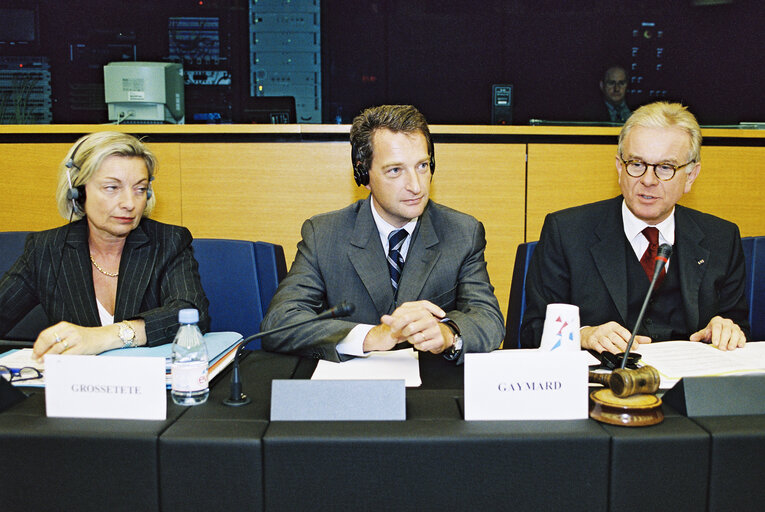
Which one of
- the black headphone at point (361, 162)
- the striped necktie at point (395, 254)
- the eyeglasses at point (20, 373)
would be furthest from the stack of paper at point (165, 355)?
the black headphone at point (361, 162)

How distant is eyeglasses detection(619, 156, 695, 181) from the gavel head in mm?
803

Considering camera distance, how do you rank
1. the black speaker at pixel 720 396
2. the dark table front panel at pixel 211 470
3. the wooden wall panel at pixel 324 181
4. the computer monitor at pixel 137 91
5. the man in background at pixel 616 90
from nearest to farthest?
the dark table front panel at pixel 211 470 < the black speaker at pixel 720 396 < the wooden wall panel at pixel 324 181 < the computer monitor at pixel 137 91 < the man in background at pixel 616 90

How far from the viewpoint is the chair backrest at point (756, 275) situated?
1.86m

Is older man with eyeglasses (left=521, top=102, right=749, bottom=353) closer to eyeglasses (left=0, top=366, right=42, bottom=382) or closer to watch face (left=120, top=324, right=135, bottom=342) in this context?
watch face (left=120, top=324, right=135, bottom=342)

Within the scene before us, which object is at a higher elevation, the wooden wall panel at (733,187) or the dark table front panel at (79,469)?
the wooden wall panel at (733,187)

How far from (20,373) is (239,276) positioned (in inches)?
29.5

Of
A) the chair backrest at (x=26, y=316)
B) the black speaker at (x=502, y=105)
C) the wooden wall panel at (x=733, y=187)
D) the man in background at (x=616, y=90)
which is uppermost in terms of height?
the man in background at (x=616, y=90)

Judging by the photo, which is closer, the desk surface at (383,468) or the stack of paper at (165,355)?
the desk surface at (383,468)

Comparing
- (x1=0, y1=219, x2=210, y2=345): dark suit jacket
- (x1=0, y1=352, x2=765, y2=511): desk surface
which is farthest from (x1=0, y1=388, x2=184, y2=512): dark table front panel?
(x1=0, y1=219, x2=210, y2=345): dark suit jacket

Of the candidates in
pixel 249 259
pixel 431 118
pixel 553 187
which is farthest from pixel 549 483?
pixel 431 118

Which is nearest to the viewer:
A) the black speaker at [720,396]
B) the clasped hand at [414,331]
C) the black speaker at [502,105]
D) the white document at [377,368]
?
the black speaker at [720,396]

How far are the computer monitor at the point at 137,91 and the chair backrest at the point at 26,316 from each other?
1298mm

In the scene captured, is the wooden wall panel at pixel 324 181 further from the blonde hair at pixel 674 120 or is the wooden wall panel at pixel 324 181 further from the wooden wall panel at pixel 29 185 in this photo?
the blonde hair at pixel 674 120

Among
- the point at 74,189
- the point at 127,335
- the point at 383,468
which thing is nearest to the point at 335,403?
the point at 383,468
